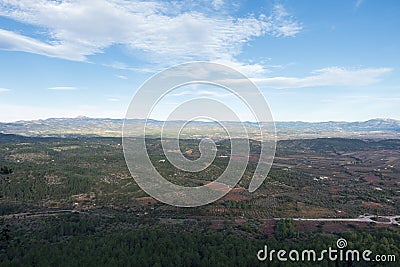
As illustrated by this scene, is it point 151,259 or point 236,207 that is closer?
point 151,259

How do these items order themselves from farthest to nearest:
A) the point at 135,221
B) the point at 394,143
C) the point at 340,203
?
the point at 394,143 < the point at 340,203 < the point at 135,221

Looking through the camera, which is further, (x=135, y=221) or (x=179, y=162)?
(x=179, y=162)

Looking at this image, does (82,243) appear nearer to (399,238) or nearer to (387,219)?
(399,238)

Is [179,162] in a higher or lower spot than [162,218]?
higher

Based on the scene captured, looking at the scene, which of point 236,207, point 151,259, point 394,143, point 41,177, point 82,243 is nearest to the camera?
point 151,259

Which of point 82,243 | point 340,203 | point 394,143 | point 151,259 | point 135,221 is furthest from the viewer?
point 394,143

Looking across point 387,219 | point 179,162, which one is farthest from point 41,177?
point 387,219

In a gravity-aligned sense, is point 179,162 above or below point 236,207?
above

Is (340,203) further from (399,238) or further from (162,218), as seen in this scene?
(162,218)

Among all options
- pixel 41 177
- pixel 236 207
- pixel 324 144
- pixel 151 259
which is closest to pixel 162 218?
pixel 236 207
